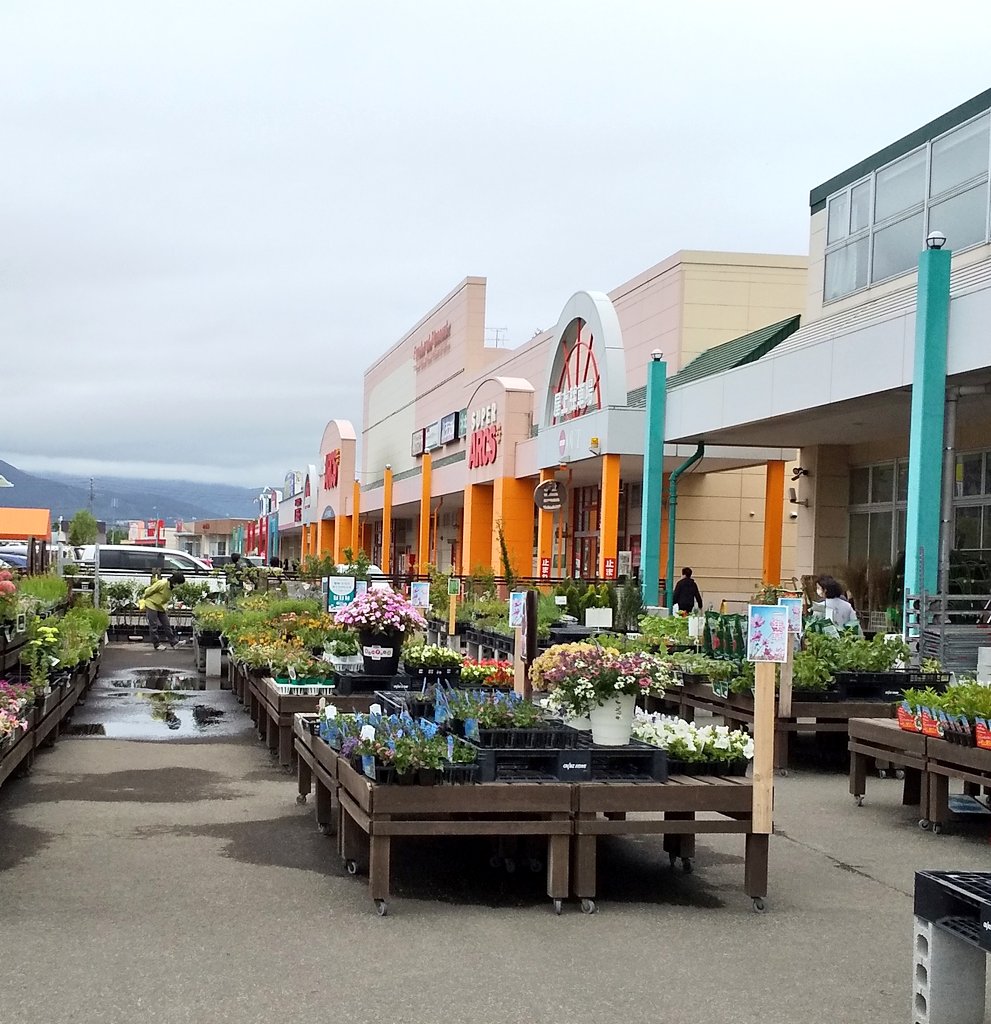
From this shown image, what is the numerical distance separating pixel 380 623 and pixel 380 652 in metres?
0.33

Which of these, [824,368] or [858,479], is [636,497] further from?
[824,368]

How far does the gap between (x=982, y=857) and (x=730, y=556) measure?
2430 cm

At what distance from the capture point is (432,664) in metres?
11.5

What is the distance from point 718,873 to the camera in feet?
24.6

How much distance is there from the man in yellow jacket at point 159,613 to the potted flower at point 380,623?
15010mm

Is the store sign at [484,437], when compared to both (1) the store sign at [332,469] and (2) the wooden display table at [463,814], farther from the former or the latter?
(2) the wooden display table at [463,814]

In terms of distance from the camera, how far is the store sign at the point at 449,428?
4228 centimetres

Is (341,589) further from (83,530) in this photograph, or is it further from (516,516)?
(83,530)

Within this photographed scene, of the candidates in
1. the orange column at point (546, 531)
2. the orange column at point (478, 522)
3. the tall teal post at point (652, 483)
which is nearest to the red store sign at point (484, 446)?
the orange column at point (478, 522)

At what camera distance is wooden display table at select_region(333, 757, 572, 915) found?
252 inches

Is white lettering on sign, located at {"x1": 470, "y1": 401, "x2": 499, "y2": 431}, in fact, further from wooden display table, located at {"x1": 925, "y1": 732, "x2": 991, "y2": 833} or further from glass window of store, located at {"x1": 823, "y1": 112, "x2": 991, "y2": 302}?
wooden display table, located at {"x1": 925, "y1": 732, "x2": 991, "y2": 833}

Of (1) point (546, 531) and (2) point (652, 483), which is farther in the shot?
(1) point (546, 531)

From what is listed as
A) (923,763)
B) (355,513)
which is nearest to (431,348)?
(355,513)

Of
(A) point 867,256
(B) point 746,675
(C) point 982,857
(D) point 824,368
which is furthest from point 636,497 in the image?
(C) point 982,857
